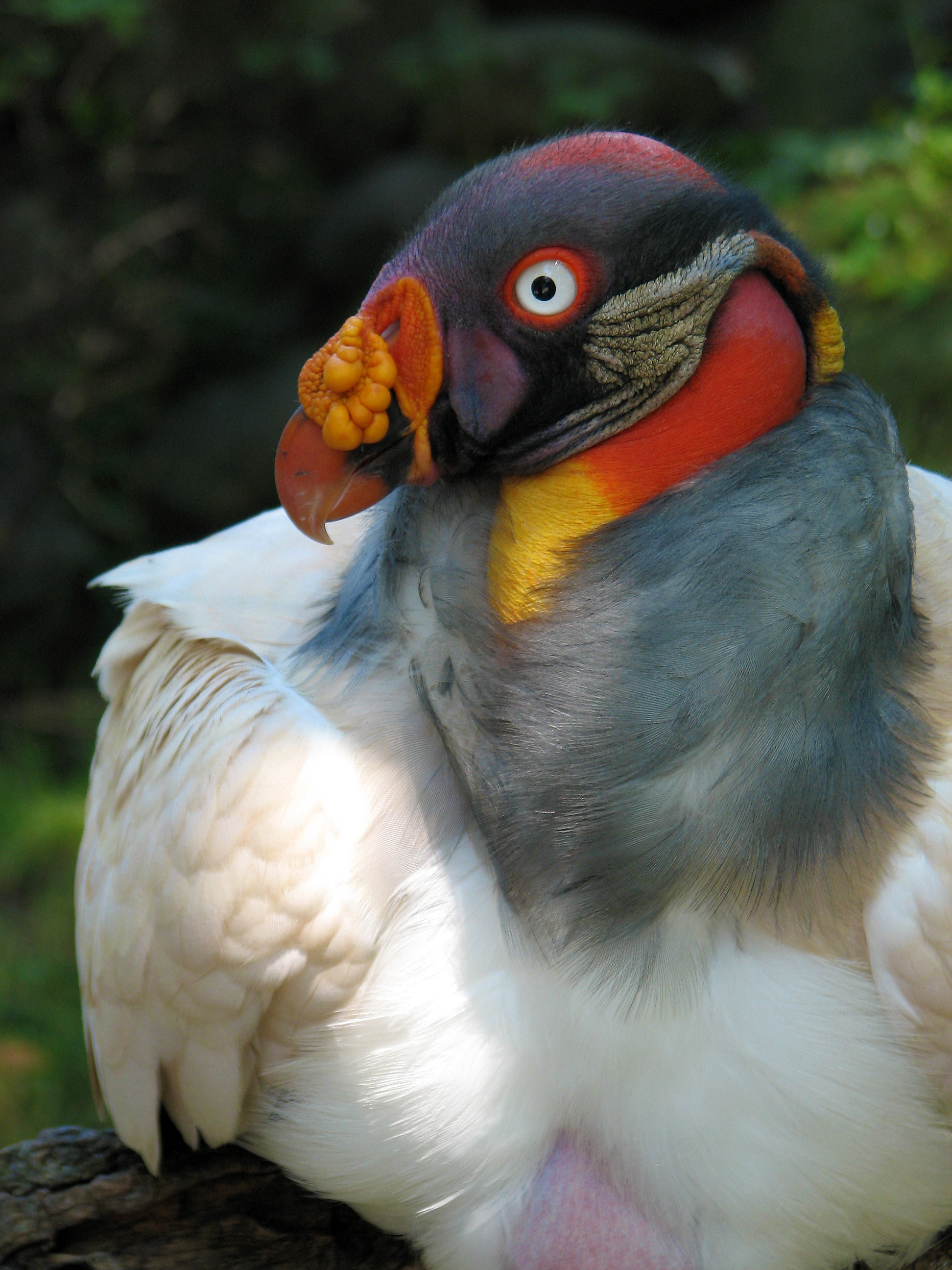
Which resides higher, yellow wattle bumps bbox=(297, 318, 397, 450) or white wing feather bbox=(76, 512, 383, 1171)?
yellow wattle bumps bbox=(297, 318, 397, 450)

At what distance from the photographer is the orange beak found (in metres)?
1.55

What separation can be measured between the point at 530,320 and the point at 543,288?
40 millimetres

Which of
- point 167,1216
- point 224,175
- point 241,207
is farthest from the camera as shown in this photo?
point 241,207

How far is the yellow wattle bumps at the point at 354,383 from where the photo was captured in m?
1.54

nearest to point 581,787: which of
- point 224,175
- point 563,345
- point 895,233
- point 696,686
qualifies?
point 696,686

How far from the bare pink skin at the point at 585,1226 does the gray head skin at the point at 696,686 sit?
0.38m

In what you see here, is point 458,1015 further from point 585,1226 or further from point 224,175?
point 224,175

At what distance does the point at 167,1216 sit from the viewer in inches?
89.9

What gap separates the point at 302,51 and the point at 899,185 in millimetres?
2850

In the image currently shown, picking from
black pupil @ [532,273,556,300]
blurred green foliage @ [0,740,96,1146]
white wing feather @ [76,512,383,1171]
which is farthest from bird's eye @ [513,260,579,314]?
blurred green foliage @ [0,740,96,1146]

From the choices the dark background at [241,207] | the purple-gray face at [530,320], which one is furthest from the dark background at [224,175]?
the purple-gray face at [530,320]

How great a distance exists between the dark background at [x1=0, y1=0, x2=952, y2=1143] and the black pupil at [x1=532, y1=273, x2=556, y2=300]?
3.39 metres

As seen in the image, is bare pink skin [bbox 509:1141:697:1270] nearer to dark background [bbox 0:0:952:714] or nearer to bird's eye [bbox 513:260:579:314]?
bird's eye [bbox 513:260:579:314]

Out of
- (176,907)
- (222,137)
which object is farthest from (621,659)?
(222,137)
